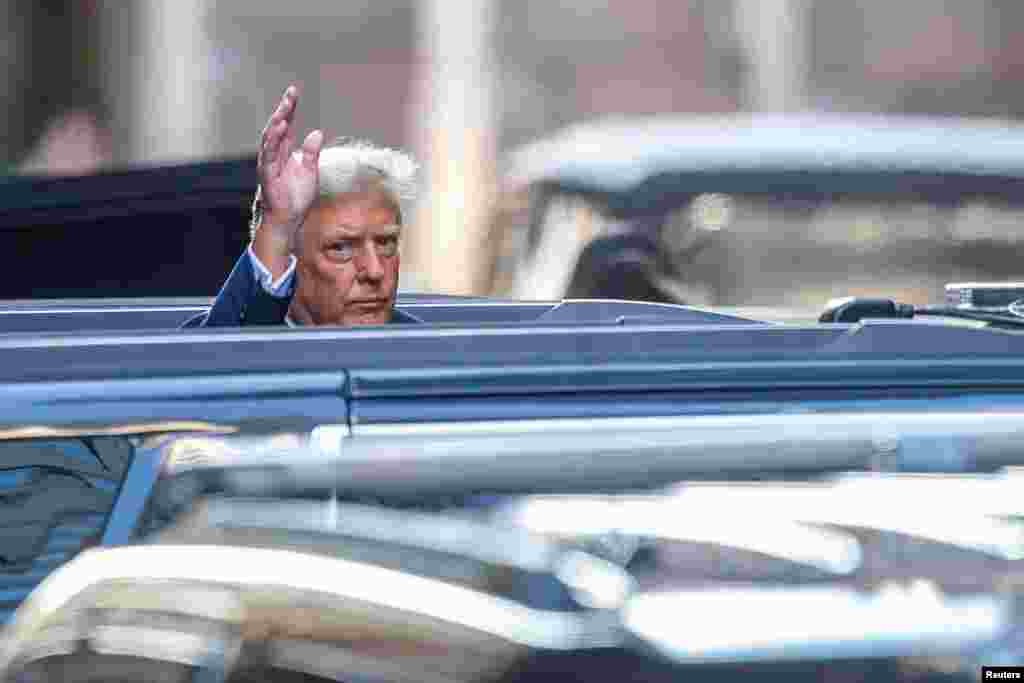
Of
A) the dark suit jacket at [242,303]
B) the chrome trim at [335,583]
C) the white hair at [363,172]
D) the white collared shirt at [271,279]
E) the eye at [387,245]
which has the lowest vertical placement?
the chrome trim at [335,583]

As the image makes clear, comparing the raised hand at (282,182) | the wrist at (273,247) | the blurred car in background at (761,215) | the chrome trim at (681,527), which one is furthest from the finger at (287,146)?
the blurred car in background at (761,215)

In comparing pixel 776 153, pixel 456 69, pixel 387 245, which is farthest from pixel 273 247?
pixel 456 69

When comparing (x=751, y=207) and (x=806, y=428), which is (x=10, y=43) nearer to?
(x=751, y=207)

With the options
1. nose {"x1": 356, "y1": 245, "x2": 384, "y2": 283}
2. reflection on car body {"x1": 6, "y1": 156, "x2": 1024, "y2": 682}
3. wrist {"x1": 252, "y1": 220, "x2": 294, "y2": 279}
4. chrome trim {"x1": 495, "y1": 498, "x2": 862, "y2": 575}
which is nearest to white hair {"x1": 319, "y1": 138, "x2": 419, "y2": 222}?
nose {"x1": 356, "y1": 245, "x2": 384, "y2": 283}

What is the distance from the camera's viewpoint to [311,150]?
118 inches

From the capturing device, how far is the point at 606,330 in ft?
6.97

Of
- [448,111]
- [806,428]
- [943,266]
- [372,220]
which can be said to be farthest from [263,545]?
[448,111]

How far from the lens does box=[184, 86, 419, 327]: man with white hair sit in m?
3.02

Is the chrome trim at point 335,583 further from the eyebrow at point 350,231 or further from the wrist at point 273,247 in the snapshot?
the eyebrow at point 350,231

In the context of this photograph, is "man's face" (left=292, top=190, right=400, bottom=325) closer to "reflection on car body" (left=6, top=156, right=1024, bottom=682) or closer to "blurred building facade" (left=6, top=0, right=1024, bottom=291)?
"reflection on car body" (left=6, top=156, right=1024, bottom=682)

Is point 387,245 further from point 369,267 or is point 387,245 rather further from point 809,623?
point 809,623

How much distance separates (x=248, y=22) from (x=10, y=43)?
1.31m

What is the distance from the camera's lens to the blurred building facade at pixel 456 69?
37.9ft

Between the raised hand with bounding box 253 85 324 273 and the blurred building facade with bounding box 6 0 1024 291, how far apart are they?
818cm
